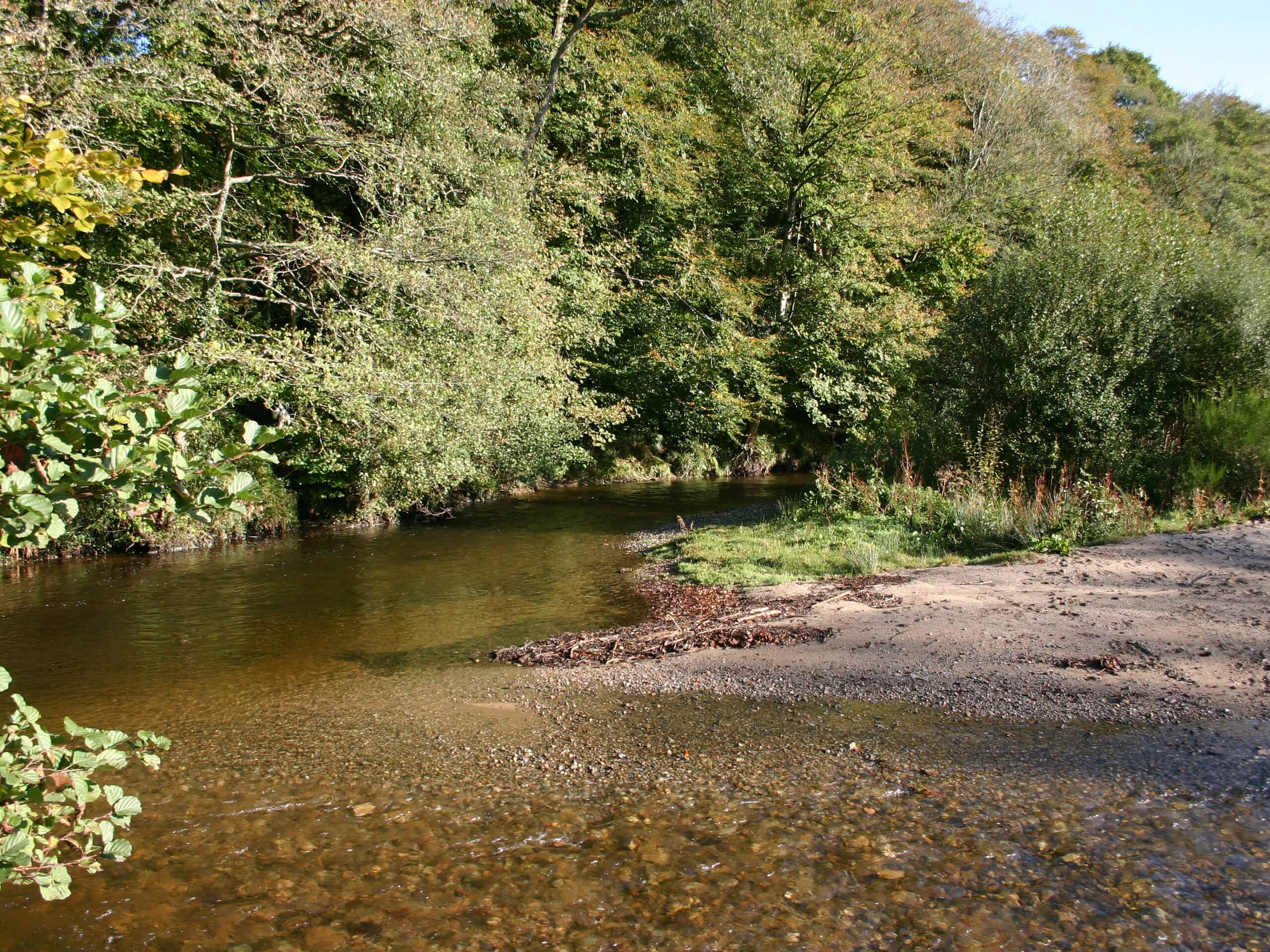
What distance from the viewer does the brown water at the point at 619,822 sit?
506 cm

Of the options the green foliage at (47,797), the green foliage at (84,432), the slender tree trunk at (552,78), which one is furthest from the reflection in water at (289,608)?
the slender tree trunk at (552,78)

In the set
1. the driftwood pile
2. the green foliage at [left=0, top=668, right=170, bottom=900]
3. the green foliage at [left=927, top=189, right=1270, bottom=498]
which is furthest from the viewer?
the green foliage at [left=927, top=189, right=1270, bottom=498]

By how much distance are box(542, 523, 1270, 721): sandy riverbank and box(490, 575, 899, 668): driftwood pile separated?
0.52ft

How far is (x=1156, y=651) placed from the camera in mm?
8938

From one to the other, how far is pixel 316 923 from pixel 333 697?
414 cm

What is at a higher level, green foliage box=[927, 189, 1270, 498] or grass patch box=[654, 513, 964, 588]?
green foliage box=[927, 189, 1270, 498]

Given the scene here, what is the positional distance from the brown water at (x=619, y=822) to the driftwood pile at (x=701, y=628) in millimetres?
836

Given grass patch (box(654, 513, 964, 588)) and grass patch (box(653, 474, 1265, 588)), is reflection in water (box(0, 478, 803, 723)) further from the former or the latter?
grass patch (box(653, 474, 1265, 588))

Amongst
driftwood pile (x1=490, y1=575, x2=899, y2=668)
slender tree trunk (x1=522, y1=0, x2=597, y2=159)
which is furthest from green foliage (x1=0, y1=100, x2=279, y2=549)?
slender tree trunk (x1=522, y1=0, x2=597, y2=159)

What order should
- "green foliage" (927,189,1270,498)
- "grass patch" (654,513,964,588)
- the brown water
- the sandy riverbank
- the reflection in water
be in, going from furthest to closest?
"green foliage" (927,189,1270,498) → "grass patch" (654,513,964,588) → the reflection in water → the sandy riverbank → the brown water

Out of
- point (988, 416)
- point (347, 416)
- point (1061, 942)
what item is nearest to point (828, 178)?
point (988, 416)

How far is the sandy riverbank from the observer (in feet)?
26.5

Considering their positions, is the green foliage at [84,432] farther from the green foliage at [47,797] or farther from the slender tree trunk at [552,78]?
the slender tree trunk at [552,78]

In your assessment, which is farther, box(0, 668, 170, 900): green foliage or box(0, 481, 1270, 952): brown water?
box(0, 481, 1270, 952): brown water
